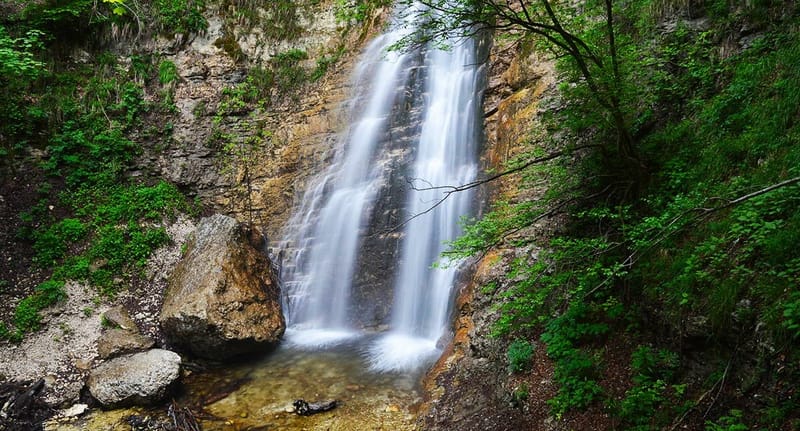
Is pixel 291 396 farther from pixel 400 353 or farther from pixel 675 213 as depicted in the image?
pixel 675 213

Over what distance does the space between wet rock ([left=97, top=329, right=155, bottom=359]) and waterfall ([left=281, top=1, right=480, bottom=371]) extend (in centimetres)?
245

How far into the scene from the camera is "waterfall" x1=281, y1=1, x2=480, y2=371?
8.03m

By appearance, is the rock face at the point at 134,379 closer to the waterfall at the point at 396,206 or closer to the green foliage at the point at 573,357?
the waterfall at the point at 396,206

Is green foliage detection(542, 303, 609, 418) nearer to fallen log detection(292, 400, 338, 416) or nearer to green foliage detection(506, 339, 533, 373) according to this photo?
green foliage detection(506, 339, 533, 373)

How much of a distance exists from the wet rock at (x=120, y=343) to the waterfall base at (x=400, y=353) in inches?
150

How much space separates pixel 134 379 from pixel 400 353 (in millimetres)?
3943

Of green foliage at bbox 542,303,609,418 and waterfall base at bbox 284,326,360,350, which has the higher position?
green foliage at bbox 542,303,609,418

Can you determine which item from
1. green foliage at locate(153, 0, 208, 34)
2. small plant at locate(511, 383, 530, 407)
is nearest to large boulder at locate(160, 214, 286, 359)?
small plant at locate(511, 383, 530, 407)

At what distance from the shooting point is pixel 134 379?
6.35 metres

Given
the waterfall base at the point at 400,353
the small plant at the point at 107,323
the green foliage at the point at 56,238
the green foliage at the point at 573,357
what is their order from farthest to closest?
the green foliage at the point at 56,238 < the small plant at the point at 107,323 < the waterfall base at the point at 400,353 < the green foliage at the point at 573,357

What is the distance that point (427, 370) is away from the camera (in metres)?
6.51

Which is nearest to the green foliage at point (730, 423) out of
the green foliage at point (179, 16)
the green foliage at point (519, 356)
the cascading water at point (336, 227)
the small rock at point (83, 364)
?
the green foliage at point (519, 356)

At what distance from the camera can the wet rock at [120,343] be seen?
729cm

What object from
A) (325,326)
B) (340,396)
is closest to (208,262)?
(325,326)
